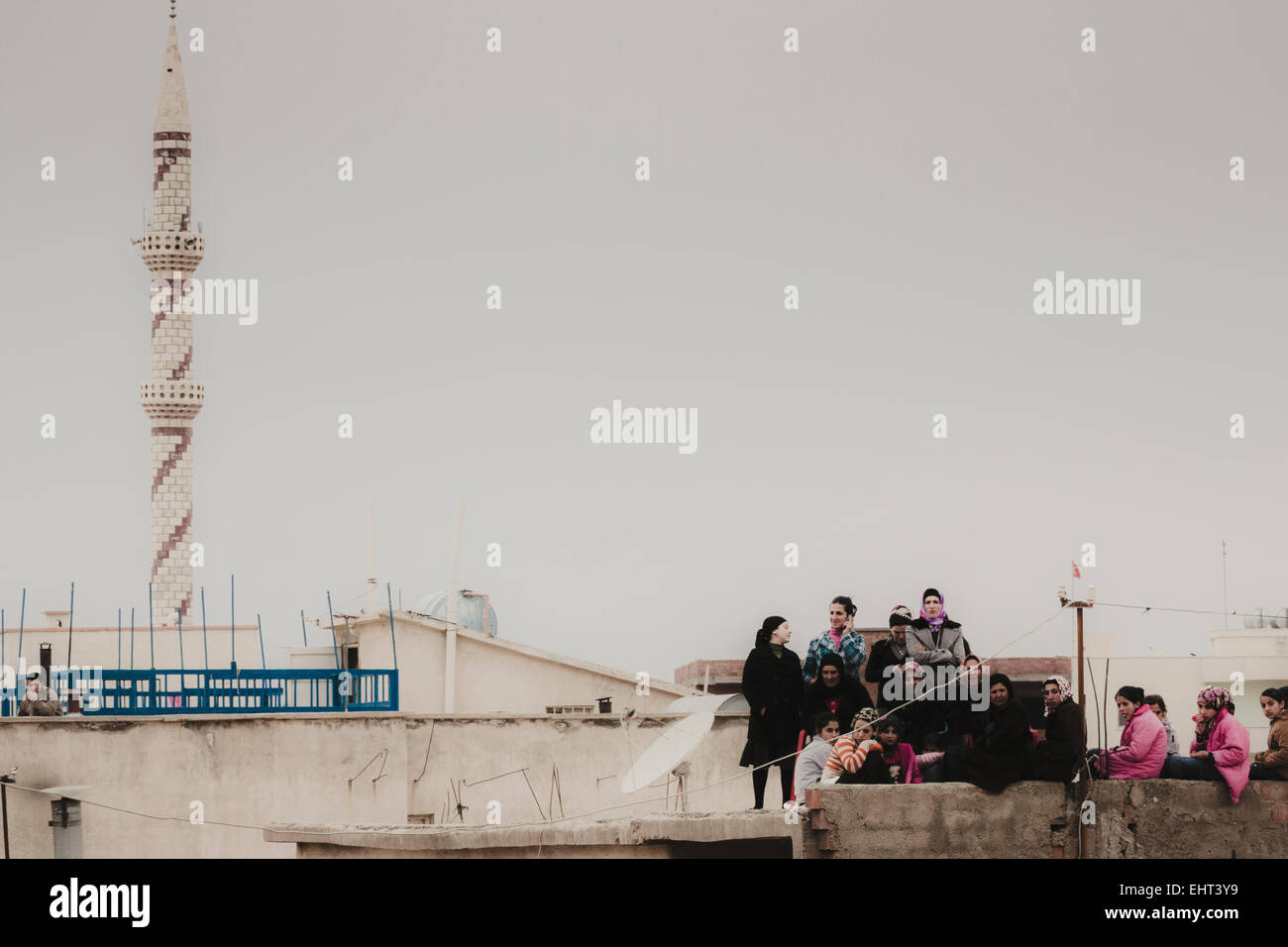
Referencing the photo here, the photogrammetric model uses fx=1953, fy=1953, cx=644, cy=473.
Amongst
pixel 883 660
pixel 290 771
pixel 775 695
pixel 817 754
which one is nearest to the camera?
pixel 817 754

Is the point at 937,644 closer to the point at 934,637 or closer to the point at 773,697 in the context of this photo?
the point at 934,637

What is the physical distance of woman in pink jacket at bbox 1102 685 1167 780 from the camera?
14992 mm

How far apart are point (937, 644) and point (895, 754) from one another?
1.55 m

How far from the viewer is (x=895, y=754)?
15.4 meters

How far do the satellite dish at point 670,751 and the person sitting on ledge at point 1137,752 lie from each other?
4.79 m

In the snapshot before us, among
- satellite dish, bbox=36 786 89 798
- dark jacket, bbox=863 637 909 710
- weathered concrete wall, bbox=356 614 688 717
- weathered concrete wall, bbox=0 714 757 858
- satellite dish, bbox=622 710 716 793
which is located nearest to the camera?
dark jacket, bbox=863 637 909 710

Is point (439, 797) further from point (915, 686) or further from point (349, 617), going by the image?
point (915, 686)

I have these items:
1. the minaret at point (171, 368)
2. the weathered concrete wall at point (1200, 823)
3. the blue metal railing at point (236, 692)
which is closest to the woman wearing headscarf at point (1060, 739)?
the weathered concrete wall at point (1200, 823)

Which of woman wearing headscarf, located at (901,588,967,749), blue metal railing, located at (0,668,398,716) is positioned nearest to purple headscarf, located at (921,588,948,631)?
woman wearing headscarf, located at (901,588,967,749)

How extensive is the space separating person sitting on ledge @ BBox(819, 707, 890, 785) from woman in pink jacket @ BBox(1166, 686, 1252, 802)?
2.27 metres

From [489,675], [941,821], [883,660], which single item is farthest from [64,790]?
[941,821]

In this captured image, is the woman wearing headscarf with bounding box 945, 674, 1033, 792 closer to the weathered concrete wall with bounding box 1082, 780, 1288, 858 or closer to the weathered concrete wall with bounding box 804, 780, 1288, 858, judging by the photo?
the weathered concrete wall with bounding box 804, 780, 1288, 858

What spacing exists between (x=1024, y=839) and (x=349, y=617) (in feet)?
60.0

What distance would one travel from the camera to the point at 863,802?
15.1 m
